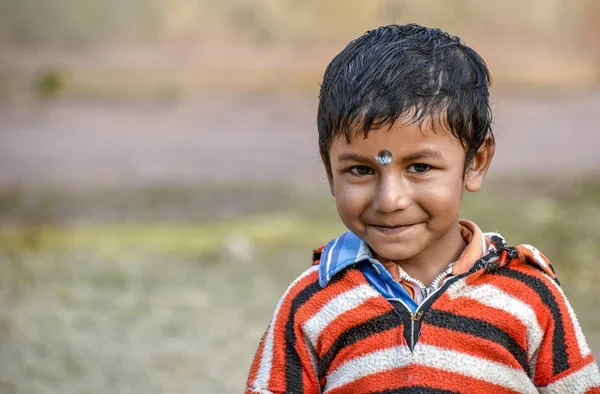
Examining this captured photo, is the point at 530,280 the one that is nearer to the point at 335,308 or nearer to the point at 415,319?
the point at 415,319

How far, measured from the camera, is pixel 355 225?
2.04 meters

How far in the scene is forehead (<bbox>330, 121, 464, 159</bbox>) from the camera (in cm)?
194

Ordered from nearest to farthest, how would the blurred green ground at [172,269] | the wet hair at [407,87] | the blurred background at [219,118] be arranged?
1. the wet hair at [407,87]
2. the blurred green ground at [172,269]
3. the blurred background at [219,118]

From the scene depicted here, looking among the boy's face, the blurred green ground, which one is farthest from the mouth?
the blurred green ground

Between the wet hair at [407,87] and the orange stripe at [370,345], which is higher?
the wet hair at [407,87]

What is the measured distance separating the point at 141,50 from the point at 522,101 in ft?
8.08

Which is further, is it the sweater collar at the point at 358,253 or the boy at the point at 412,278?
the sweater collar at the point at 358,253

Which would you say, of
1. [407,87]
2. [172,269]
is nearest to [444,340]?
[407,87]

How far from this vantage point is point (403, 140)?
194cm

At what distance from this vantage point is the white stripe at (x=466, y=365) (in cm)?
199

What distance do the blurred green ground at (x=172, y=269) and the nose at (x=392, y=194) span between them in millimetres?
1866

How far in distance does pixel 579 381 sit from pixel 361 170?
0.64 metres

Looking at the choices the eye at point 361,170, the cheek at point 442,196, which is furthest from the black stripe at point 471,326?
the eye at point 361,170

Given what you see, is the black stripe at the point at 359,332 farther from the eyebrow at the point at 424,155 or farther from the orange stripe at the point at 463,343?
the eyebrow at the point at 424,155
